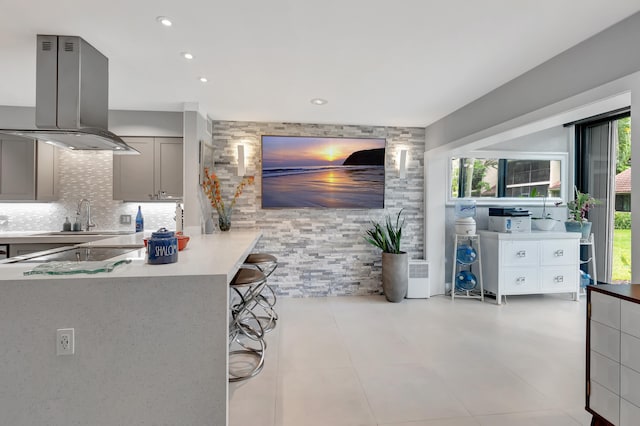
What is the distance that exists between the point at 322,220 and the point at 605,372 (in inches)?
127

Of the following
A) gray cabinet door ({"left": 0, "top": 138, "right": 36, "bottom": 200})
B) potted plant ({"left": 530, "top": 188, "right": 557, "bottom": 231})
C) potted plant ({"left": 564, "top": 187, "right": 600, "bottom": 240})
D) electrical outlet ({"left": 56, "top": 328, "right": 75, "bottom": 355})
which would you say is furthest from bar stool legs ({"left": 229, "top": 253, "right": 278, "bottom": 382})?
potted plant ({"left": 564, "top": 187, "right": 600, "bottom": 240})

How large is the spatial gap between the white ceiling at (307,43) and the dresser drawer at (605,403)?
207cm

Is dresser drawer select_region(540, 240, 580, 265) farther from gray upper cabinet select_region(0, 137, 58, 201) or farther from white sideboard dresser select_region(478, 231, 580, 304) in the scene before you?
gray upper cabinet select_region(0, 137, 58, 201)

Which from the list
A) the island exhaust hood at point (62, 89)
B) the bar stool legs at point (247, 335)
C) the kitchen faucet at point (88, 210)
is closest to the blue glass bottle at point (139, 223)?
the kitchen faucet at point (88, 210)

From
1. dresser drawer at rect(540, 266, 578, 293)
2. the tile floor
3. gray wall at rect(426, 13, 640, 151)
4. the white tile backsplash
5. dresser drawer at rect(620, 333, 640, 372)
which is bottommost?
the tile floor

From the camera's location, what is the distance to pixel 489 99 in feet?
10.6

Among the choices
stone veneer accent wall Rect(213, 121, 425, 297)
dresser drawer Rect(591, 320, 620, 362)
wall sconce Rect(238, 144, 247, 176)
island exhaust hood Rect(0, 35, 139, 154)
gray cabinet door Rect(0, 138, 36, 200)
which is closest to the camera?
dresser drawer Rect(591, 320, 620, 362)

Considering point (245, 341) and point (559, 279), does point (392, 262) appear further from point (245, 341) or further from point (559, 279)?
point (559, 279)

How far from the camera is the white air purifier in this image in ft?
14.4

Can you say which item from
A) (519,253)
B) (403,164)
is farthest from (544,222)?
(403,164)

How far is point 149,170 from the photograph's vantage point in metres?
3.91

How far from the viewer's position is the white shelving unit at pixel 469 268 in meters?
4.39

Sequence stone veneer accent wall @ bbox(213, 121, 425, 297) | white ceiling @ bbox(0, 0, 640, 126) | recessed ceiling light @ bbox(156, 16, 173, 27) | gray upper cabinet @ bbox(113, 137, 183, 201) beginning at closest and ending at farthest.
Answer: white ceiling @ bbox(0, 0, 640, 126)
recessed ceiling light @ bbox(156, 16, 173, 27)
gray upper cabinet @ bbox(113, 137, 183, 201)
stone veneer accent wall @ bbox(213, 121, 425, 297)

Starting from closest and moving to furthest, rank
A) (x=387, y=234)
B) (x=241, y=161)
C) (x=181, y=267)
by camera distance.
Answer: (x=181, y=267)
(x=241, y=161)
(x=387, y=234)
